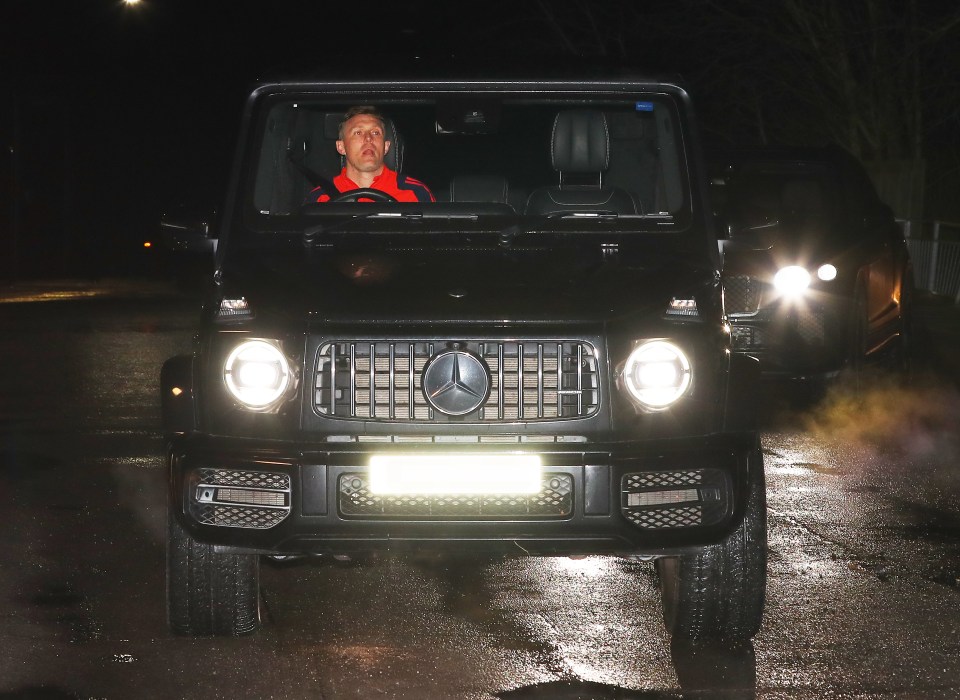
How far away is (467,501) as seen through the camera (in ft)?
16.3

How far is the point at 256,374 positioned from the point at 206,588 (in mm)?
771

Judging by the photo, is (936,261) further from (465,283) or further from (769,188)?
(465,283)

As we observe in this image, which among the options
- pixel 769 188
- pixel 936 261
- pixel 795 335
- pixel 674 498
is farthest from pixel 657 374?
pixel 936 261

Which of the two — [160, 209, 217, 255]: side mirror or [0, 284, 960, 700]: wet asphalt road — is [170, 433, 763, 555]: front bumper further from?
[160, 209, 217, 255]: side mirror

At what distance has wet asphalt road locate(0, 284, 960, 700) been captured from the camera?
510 cm

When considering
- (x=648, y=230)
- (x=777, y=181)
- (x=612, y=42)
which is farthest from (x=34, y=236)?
(x=648, y=230)

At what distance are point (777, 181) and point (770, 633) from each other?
7224mm

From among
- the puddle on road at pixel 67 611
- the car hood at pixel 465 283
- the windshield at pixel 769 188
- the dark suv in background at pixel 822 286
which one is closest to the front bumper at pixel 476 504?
the car hood at pixel 465 283

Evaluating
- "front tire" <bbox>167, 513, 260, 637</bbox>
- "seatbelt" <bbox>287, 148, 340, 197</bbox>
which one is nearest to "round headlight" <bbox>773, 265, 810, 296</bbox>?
"seatbelt" <bbox>287, 148, 340, 197</bbox>

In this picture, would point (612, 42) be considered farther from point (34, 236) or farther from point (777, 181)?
point (777, 181)

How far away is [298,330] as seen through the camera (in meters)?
5.05

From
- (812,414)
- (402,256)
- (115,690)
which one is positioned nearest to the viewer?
(115,690)

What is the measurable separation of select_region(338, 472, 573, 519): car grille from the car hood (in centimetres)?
50

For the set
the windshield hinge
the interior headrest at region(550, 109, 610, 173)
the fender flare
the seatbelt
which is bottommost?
the fender flare
